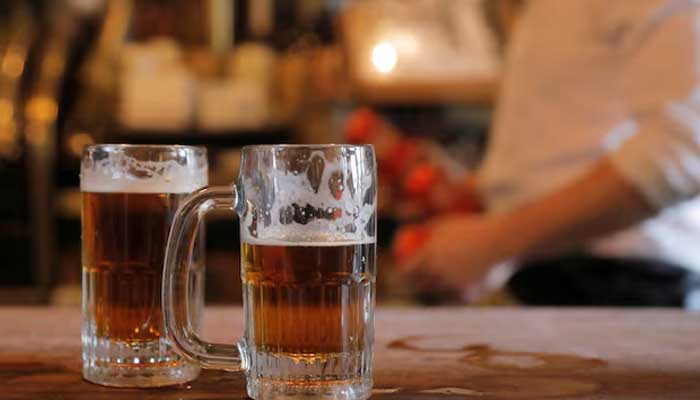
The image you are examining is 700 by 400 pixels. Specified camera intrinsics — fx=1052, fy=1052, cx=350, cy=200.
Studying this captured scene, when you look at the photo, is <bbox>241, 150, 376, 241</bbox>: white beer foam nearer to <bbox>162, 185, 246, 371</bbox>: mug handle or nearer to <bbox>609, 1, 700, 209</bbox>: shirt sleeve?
<bbox>162, 185, 246, 371</bbox>: mug handle

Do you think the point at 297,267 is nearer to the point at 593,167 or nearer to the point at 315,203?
the point at 315,203

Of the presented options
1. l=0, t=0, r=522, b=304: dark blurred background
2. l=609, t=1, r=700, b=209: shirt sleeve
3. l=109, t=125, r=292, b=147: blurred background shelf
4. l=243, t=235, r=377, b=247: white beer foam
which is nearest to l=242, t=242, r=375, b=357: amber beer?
l=243, t=235, r=377, b=247: white beer foam

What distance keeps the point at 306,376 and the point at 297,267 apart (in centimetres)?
7

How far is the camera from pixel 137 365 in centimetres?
76

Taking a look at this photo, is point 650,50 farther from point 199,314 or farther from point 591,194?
point 199,314

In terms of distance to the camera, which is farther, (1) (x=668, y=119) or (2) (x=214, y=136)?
(2) (x=214, y=136)

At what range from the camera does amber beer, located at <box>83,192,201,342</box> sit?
77 centimetres

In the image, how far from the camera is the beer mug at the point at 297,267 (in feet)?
2.27

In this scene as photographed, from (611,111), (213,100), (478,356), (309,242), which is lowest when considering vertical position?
(478,356)

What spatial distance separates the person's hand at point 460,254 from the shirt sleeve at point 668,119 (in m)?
0.26

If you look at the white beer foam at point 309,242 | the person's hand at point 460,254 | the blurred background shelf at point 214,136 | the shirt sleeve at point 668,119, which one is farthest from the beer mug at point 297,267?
the blurred background shelf at point 214,136

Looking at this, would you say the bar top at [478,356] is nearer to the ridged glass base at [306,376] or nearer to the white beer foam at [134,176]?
the ridged glass base at [306,376]

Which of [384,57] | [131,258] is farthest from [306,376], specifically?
[384,57]

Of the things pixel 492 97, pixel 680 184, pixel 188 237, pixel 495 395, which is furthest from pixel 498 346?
pixel 492 97
